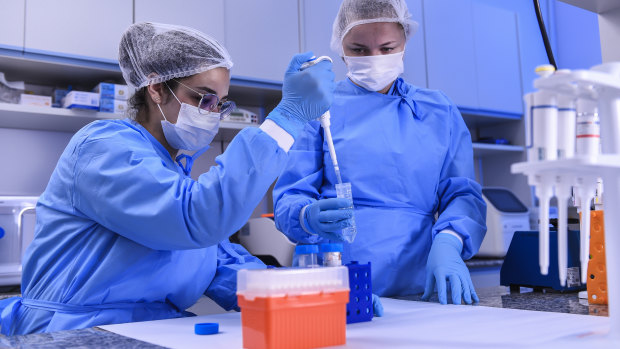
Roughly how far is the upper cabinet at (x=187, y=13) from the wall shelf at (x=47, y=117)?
0.47 metres

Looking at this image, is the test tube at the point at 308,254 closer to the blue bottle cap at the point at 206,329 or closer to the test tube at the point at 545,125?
the blue bottle cap at the point at 206,329

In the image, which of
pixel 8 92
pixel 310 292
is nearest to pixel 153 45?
pixel 310 292

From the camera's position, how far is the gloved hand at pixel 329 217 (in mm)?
1247

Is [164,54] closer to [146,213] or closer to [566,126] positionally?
[146,213]

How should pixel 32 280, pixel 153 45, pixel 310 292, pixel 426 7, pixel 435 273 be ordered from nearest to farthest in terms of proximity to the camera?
pixel 310 292 < pixel 32 280 < pixel 435 273 < pixel 153 45 < pixel 426 7

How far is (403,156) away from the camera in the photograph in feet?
5.13

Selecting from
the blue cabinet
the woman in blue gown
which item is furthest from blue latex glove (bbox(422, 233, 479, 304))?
the blue cabinet

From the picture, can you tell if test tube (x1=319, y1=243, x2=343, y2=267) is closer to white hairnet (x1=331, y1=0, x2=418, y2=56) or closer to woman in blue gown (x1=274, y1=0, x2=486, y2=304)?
woman in blue gown (x1=274, y1=0, x2=486, y2=304)

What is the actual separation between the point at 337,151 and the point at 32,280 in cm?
83

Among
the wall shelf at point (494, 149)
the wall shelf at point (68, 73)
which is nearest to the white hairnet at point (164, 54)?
the wall shelf at point (68, 73)

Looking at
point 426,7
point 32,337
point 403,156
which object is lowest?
point 32,337

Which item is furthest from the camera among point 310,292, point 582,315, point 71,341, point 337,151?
point 337,151

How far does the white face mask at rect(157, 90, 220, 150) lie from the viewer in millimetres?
1292

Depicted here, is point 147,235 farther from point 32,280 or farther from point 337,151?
point 337,151
